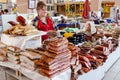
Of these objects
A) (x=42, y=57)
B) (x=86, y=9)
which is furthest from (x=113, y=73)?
(x=86, y=9)

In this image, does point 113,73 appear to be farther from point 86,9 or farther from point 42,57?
point 86,9

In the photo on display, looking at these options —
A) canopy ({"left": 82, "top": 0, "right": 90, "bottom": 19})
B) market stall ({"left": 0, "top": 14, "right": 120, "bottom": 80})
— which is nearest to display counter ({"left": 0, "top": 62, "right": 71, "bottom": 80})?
market stall ({"left": 0, "top": 14, "right": 120, "bottom": 80})

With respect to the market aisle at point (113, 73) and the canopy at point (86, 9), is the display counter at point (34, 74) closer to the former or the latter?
the market aisle at point (113, 73)

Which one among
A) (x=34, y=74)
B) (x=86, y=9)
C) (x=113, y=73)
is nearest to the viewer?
(x=34, y=74)

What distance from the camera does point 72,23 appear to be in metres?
7.58

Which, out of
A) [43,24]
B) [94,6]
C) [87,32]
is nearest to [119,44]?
[87,32]

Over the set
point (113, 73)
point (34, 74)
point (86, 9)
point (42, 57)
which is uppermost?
point (86, 9)

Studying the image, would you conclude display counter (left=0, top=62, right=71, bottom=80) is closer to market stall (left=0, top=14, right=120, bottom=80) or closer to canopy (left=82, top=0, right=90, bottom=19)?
market stall (left=0, top=14, right=120, bottom=80)

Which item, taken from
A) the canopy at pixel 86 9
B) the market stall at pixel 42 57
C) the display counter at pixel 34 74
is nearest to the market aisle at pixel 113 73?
the market stall at pixel 42 57

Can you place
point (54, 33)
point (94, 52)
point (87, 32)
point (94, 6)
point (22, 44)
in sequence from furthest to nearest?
point (94, 6) → point (87, 32) → point (94, 52) → point (54, 33) → point (22, 44)

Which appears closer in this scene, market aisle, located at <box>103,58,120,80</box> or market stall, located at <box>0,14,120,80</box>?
market stall, located at <box>0,14,120,80</box>

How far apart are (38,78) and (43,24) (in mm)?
1297

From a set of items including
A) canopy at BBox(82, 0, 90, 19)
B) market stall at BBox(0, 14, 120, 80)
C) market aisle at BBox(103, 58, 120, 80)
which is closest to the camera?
market stall at BBox(0, 14, 120, 80)

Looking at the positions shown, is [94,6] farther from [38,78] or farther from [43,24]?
[38,78]
